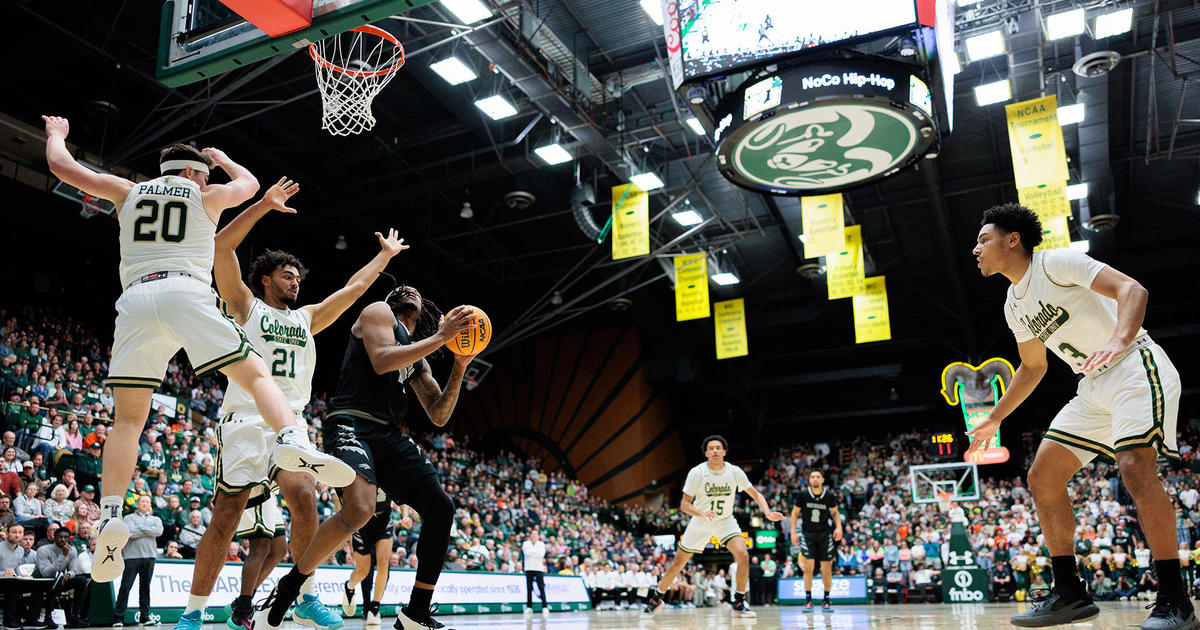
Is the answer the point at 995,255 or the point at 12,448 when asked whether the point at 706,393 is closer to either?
the point at 12,448

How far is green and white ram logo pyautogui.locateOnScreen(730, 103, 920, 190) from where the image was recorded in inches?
408

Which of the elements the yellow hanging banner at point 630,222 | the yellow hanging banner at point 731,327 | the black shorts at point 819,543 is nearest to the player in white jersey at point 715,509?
the black shorts at point 819,543

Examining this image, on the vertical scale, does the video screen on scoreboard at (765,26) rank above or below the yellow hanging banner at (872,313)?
above

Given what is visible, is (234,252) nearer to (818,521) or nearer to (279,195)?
(279,195)

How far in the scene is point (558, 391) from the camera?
101 feet

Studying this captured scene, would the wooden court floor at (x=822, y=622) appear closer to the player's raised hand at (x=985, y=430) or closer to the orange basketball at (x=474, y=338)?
the player's raised hand at (x=985, y=430)

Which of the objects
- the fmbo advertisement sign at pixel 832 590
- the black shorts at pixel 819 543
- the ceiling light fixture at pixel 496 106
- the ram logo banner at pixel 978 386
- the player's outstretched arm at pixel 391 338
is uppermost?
the ceiling light fixture at pixel 496 106

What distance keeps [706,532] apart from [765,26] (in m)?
5.97

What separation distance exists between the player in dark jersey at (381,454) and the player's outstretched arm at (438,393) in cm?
2

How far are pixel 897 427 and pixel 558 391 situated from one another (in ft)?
47.3

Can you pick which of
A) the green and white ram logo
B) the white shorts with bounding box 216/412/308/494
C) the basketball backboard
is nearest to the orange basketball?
the white shorts with bounding box 216/412/308/494

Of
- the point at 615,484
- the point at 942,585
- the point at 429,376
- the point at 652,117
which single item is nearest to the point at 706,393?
the point at 615,484

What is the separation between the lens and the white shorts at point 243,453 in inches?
179

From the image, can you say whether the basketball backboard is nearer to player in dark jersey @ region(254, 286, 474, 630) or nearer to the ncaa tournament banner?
player in dark jersey @ region(254, 286, 474, 630)
